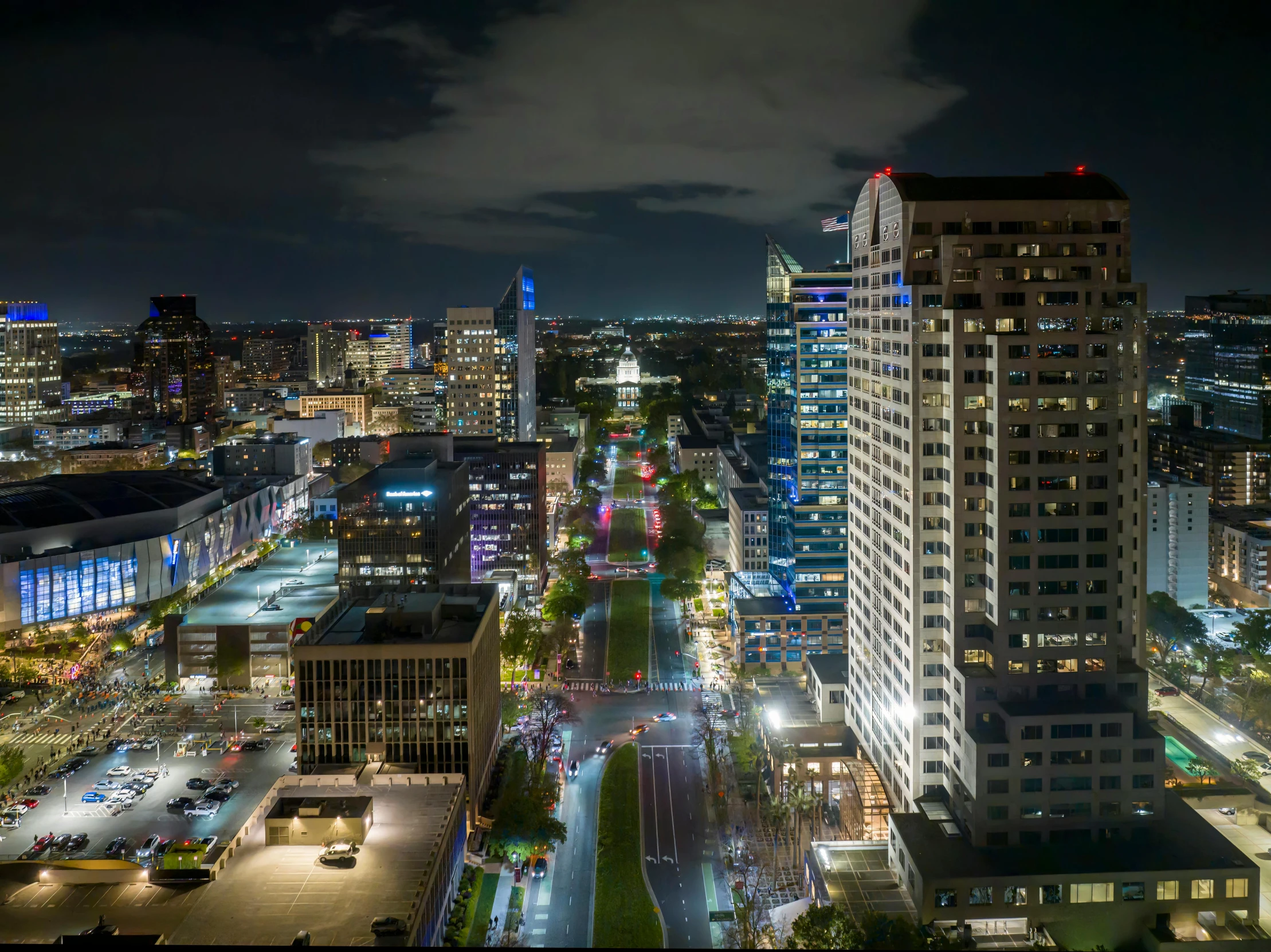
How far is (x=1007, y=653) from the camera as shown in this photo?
537 inches

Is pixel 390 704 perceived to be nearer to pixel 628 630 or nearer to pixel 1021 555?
pixel 1021 555

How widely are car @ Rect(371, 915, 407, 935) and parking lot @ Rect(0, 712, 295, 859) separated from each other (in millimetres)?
7106

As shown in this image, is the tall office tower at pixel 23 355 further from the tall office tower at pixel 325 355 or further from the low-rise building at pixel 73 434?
the tall office tower at pixel 325 355

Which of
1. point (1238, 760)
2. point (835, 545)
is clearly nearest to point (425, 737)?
point (835, 545)

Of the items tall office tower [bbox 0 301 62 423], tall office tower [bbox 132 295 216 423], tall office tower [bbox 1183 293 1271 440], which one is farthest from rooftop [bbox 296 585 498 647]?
tall office tower [bbox 132 295 216 423]

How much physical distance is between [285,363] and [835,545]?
89.4 metres

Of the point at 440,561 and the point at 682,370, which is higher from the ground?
the point at 682,370

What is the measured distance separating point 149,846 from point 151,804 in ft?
6.68

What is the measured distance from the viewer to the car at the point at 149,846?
15258mm

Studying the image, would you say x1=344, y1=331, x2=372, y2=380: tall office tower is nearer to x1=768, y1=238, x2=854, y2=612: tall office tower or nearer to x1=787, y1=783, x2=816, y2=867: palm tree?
x1=768, y1=238, x2=854, y2=612: tall office tower

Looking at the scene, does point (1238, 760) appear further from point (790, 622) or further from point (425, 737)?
point (425, 737)

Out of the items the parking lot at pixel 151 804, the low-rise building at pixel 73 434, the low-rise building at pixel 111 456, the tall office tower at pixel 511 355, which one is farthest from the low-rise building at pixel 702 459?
the low-rise building at pixel 73 434

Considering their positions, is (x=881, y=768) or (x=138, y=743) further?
(x=138, y=743)

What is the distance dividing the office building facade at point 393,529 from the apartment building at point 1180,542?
60.7 ft
